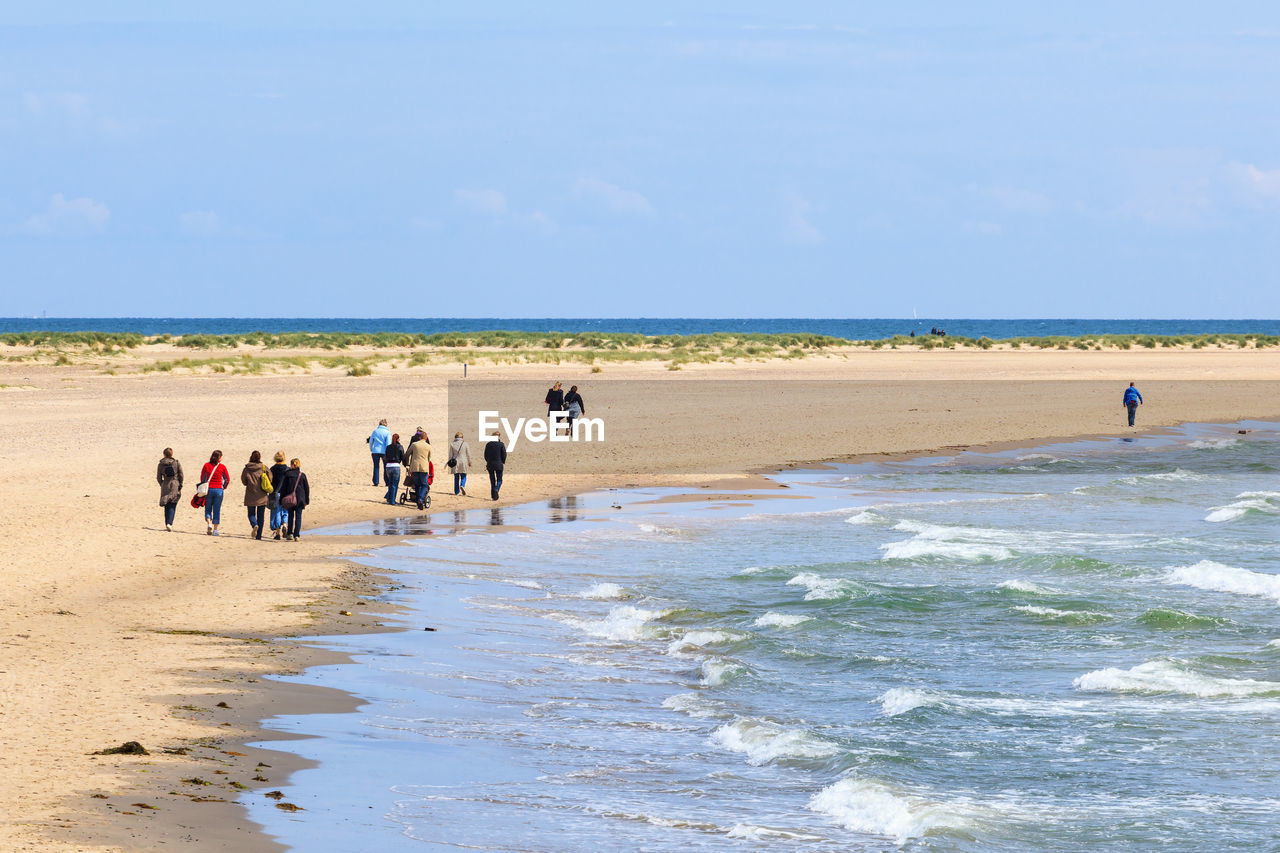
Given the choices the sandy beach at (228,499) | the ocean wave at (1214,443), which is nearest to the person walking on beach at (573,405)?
the sandy beach at (228,499)

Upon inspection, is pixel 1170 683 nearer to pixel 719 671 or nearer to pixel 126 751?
pixel 719 671

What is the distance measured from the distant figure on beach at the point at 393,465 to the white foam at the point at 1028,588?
482 inches

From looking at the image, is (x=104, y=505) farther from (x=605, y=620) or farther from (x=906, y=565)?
(x=906, y=565)

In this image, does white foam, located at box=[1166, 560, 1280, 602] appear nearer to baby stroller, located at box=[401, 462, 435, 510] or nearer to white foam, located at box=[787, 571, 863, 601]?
white foam, located at box=[787, 571, 863, 601]

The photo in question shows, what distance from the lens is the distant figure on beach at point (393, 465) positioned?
26.5 metres

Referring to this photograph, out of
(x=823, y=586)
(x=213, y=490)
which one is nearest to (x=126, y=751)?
(x=823, y=586)

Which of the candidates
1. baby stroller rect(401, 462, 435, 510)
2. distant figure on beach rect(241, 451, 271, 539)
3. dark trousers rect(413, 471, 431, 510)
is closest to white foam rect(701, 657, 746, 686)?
distant figure on beach rect(241, 451, 271, 539)

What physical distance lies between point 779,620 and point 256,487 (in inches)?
371

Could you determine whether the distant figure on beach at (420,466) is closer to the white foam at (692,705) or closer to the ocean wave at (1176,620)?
the white foam at (692,705)

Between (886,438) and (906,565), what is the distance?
20148 millimetres

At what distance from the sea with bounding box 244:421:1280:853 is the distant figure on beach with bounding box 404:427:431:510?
90cm

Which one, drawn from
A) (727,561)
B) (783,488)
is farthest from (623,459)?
(727,561)

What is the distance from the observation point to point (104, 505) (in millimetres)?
24828

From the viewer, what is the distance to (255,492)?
21.9 m
